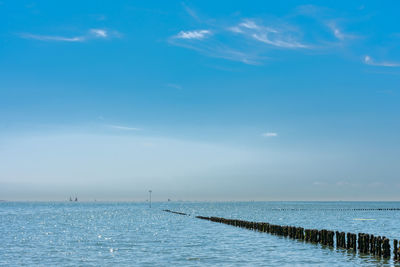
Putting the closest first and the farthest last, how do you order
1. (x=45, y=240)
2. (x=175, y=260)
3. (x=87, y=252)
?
(x=175, y=260) → (x=87, y=252) → (x=45, y=240)

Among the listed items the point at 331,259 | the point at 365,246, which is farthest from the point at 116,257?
the point at 365,246

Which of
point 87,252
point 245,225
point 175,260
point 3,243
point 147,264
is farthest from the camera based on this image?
point 245,225

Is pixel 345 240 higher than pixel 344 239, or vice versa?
pixel 344 239

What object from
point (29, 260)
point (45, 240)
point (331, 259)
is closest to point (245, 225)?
point (45, 240)

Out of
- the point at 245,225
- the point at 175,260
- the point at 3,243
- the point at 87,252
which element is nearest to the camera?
the point at 175,260

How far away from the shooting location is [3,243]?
4738 centimetres

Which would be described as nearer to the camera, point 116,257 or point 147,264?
point 147,264

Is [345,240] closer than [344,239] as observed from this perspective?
No

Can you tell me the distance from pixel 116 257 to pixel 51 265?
5187mm

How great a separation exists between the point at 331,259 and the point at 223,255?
8052mm

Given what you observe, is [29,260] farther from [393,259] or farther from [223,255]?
[393,259]

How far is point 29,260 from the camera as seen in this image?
34562mm

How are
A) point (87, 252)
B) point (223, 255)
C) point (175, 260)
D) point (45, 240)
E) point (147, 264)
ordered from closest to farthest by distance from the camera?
point (147, 264) → point (175, 260) → point (223, 255) → point (87, 252) → point (45, 240)

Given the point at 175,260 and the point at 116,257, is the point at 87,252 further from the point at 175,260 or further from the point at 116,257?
the point at 175,260
